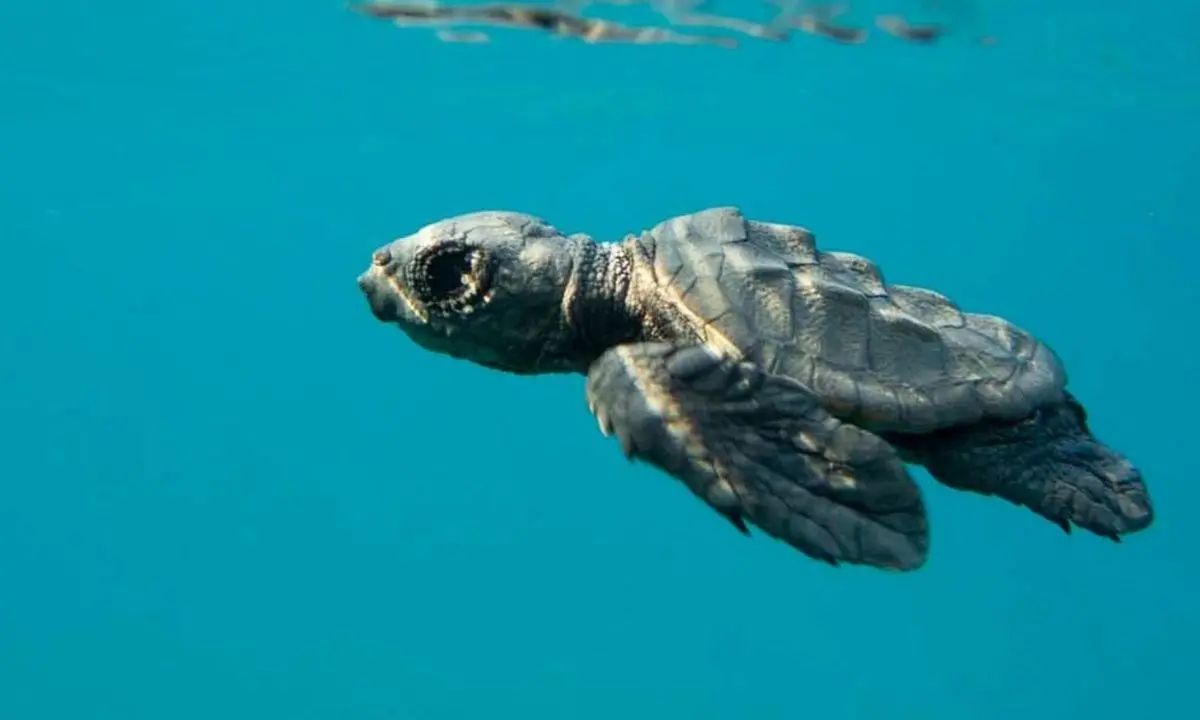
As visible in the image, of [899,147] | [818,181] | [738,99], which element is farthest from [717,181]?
[738,99]

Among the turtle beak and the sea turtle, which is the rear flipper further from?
the turtle beak

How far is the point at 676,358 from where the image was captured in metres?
3.53

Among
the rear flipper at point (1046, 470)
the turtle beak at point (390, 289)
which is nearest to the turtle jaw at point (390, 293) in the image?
the turtle beak at point (390, 289)

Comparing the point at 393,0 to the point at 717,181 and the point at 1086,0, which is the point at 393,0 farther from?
the point at 717,181

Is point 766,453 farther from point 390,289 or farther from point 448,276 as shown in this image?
point 390,289

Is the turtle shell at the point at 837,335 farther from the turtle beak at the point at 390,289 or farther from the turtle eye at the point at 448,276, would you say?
the turtle beak at the point at 390,289

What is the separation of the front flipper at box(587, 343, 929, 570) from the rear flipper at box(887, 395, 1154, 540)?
81cm

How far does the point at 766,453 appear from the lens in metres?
3.35

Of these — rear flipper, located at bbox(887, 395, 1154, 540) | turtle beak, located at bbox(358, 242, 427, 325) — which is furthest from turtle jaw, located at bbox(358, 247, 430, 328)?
rear flipper, located at bbox(887, 395, 1154, 540)

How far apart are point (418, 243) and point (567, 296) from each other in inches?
26.2

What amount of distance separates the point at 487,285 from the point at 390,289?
1.61 feet

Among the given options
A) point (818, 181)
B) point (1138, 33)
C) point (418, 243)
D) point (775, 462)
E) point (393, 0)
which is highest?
point (818, 181)

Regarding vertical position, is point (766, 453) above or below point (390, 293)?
below

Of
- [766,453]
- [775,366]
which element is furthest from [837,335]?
[766,453]
